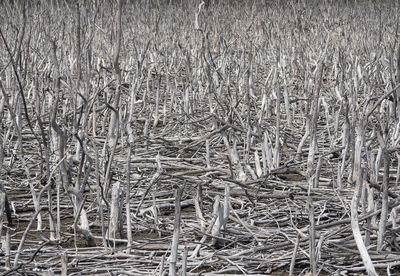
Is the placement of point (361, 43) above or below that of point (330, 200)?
above

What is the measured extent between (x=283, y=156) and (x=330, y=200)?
2.52ft

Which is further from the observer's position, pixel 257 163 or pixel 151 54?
pixel 151 54

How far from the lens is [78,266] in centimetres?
196

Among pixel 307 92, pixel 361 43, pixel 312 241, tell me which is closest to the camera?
pixel 312 241

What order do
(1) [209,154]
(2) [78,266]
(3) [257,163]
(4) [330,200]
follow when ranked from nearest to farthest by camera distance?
(2) [78,266]
(4) [330,200]
(3) [257,163]
(1) [209,154]

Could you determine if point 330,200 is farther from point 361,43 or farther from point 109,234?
point 361,43

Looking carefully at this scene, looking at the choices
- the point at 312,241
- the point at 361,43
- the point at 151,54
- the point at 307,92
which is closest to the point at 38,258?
the point at 312,241

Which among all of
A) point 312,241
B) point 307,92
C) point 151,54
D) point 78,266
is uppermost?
point 151,54

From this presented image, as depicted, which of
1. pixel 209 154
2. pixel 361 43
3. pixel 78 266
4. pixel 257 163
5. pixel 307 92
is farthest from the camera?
pixel 361 43

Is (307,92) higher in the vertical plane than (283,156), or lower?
higher

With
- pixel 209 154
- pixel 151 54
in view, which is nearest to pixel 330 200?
pixel 209 154

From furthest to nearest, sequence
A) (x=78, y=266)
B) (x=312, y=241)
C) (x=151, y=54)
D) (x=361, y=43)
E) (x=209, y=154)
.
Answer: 1. (x=361, y=43)
2. (x=151, y=54)
3. (x=209, y=154)
4. (x=78, y=266)
5. (x=312, y=241)

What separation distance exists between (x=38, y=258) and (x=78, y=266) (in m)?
Answer: 0.14

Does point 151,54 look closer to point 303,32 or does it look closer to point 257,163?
point 303,32
